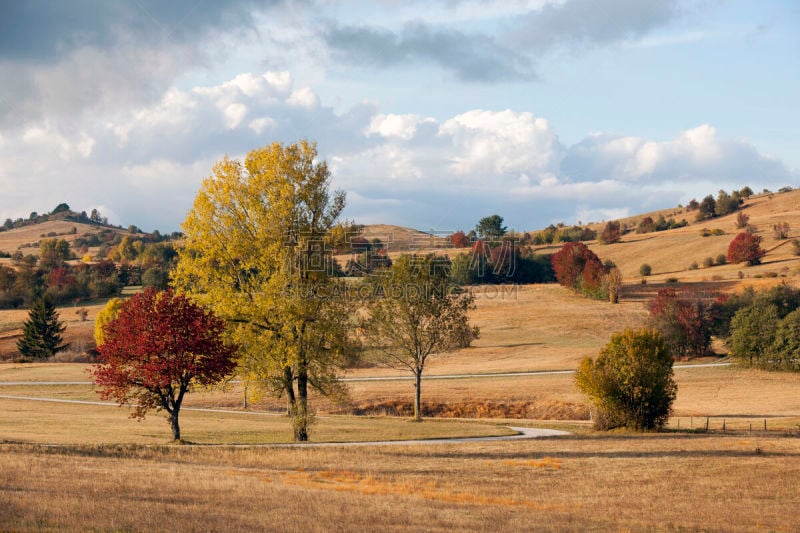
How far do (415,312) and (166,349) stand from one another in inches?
1217

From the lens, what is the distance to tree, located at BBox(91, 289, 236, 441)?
38344mm

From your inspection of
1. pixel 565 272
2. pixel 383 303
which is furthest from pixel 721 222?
pixel 383 303

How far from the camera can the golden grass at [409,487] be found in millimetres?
20703

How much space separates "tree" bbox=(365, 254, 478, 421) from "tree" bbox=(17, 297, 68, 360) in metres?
57.2

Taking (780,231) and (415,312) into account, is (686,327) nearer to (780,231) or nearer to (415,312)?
(415,312)

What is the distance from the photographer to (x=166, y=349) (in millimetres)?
38750

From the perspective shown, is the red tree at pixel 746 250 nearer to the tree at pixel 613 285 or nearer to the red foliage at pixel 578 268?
the red foliage at pixel 578 268

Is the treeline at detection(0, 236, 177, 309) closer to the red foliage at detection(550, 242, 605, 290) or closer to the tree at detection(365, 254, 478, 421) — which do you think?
the red foliage at detection(550, 242, 605, 290)

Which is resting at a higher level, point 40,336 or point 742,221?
point 742,221

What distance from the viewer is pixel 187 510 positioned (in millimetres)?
21078

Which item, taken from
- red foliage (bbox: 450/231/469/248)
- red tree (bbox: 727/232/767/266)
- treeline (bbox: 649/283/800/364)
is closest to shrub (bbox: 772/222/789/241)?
red tree (bbox: 727/232/767/266)

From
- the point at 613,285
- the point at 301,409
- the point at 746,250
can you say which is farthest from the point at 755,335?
the point at 746,250

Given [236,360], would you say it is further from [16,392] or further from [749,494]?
[16,392]

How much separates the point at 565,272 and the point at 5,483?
118 m
